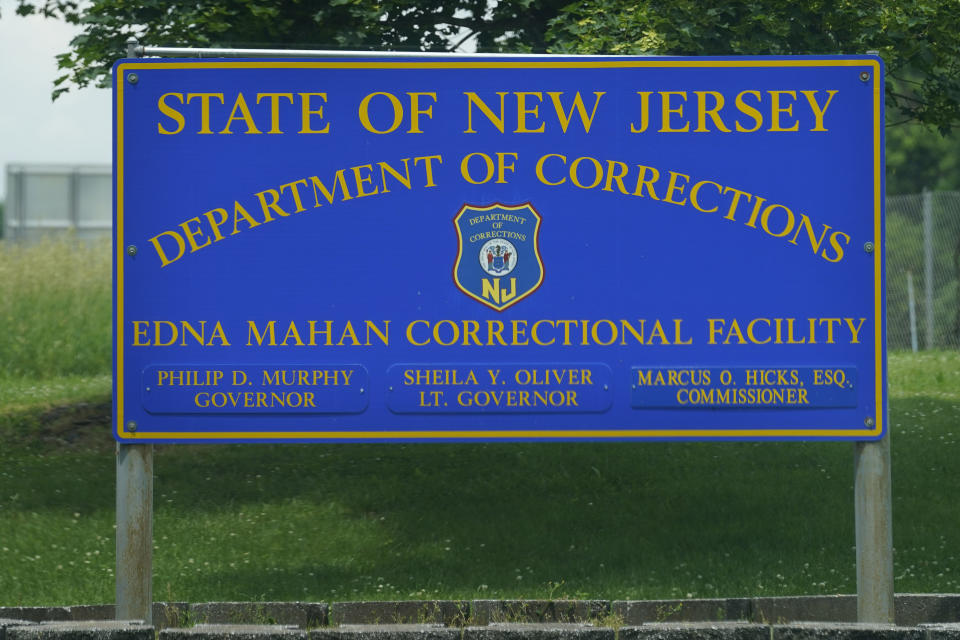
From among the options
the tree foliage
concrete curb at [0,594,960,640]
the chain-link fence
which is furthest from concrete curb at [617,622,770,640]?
the chain-link fence

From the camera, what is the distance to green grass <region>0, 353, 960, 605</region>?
26.4ft

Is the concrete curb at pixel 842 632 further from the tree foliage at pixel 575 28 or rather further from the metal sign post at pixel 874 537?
the tree foliage at pixel 575 28

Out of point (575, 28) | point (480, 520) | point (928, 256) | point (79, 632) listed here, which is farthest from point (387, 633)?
point (928, 256)

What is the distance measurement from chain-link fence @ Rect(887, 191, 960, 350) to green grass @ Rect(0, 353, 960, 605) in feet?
35.2

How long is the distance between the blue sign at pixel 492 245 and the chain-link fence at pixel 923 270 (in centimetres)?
1675

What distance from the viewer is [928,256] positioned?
22.2m

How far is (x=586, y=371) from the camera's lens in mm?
5816

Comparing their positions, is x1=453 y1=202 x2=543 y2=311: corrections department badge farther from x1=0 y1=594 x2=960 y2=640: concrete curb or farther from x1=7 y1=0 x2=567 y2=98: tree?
x1=7 y1=0 x2=567 y2=98: tree

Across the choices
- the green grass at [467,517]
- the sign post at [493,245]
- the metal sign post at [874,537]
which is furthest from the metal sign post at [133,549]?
the metal sign post at [874,537]

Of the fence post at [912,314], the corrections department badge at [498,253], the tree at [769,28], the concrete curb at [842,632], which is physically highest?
the tree at [769,28]

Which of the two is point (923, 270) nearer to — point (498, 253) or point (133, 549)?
point (498, 253)

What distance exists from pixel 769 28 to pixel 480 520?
14.1 ft

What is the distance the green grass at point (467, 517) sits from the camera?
8.07 m

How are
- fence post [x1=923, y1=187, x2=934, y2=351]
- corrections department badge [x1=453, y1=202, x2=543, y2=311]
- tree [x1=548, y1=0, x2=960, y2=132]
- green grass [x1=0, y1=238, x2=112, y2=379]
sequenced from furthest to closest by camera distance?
1. fence post [x1=923, y1=187, x2=934, y2=351]
2. green grass [x1=0, y1=238, x2=112, y2=379]
3. tree [x1=548, y1=0, x2=960, y2=132]
4. corrections department badge [x1=453, y1=202, x2=543, y2=311]
